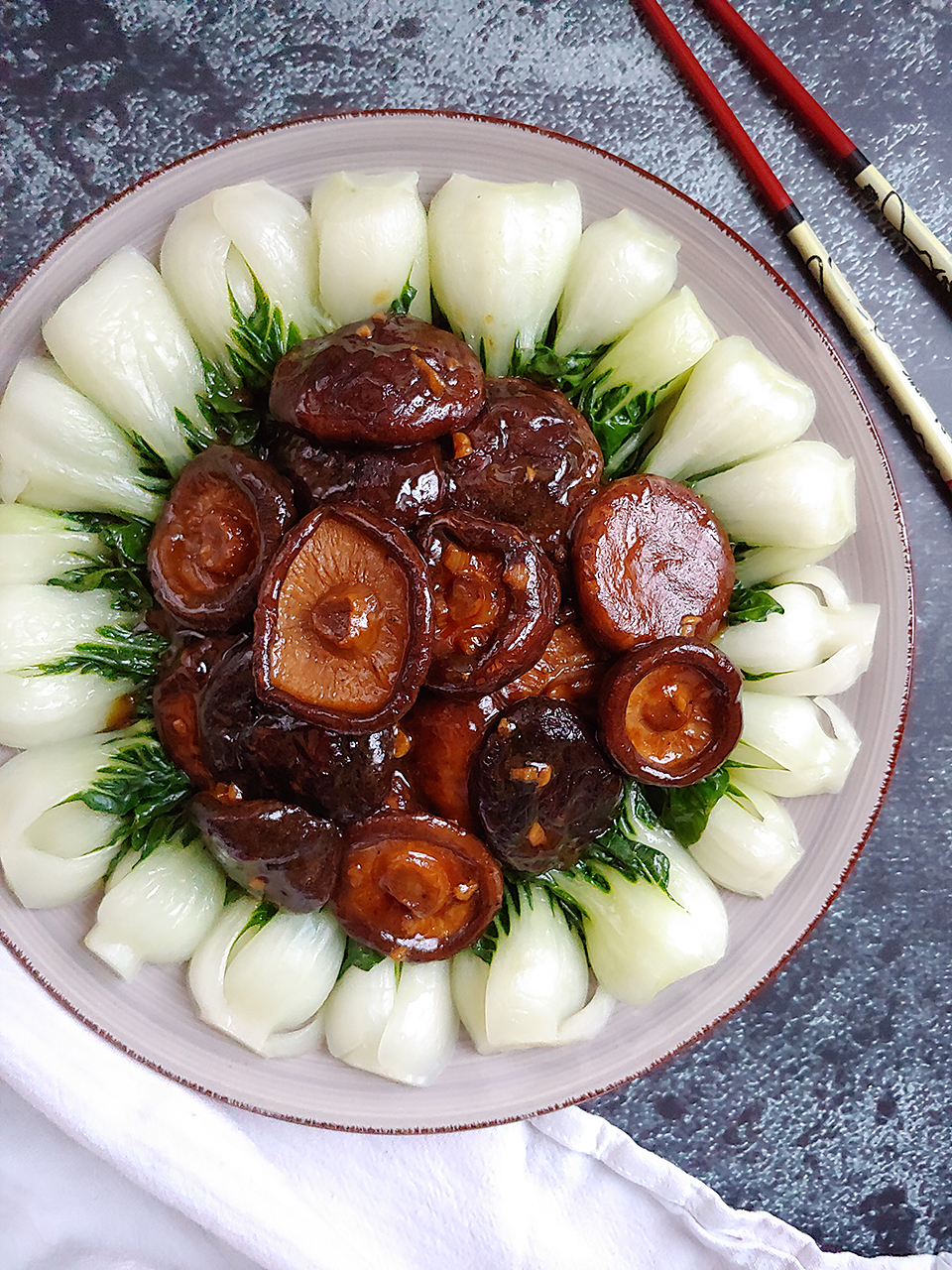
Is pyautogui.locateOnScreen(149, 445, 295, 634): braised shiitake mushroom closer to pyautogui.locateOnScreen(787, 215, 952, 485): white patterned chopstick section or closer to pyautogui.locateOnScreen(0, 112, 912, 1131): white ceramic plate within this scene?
pyautogui.locateOnScreen(0, 112, 912, 1131): white ceramic plate

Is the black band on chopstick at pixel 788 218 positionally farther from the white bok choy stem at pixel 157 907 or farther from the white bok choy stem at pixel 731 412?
the white bok choy stem at pixel 157 907

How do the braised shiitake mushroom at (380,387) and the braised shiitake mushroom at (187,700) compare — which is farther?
the braised shiitake mushroom at (187,700)

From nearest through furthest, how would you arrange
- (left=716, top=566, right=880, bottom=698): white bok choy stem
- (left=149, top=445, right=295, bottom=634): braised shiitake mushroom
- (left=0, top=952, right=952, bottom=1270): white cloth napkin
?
(left=149, top=445, right=295, bottom=634): braised shiitake mushroom < (left=716, top=566, right=880, bottom=698): white bok choy stem < (left=0, top=952, right=952, bottom=1270): white cloth napkin

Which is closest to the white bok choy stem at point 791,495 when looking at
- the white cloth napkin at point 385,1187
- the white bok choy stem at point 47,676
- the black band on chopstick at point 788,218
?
the black band on chopstick at point 788,218

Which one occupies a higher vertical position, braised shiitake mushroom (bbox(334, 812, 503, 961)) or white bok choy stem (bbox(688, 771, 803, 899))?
braised shiitake mushroom (bbox(334, 812, 503, 961))

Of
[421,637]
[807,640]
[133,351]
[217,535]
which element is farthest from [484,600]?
[133,351]

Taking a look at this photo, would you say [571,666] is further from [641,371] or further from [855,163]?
[855,163]

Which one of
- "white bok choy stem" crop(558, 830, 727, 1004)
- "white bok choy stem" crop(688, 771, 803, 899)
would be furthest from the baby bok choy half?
"white bok choy stem" crop(558, 830, 727, 1004)
